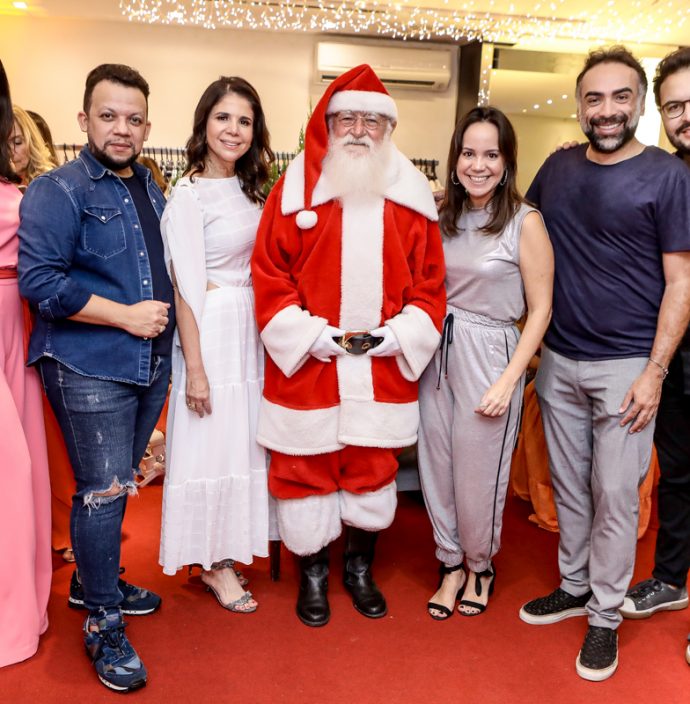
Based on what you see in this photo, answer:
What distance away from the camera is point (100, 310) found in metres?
1.82

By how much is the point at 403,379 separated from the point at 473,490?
0.42m

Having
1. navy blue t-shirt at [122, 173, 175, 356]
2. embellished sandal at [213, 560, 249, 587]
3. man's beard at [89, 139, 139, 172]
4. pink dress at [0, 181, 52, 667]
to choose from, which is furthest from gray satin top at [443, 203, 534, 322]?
pink dress at [0, 181, 52, 667]

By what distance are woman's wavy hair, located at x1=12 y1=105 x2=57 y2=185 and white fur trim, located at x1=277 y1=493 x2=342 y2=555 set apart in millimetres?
1627

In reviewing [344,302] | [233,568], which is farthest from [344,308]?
[233,568]

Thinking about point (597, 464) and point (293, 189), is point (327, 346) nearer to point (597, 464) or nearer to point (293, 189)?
point (293, 189)

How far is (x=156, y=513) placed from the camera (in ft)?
10.2

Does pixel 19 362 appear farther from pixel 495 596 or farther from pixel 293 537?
pixel 495 596

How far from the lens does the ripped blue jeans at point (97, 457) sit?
1.88m

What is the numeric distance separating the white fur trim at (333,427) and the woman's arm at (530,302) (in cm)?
29

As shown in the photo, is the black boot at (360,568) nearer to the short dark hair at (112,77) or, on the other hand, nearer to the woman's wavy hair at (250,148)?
the woman's wavy hair at (250,148)

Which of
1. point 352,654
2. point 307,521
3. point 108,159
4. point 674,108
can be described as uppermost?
point 674,108

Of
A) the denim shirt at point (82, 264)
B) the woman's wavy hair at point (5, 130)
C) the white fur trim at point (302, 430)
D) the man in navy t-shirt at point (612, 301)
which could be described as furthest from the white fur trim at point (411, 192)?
the woman's wavy hair at point (5, 130)

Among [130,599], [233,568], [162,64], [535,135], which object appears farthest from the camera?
[535,135]

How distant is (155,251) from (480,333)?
101 centimetres
